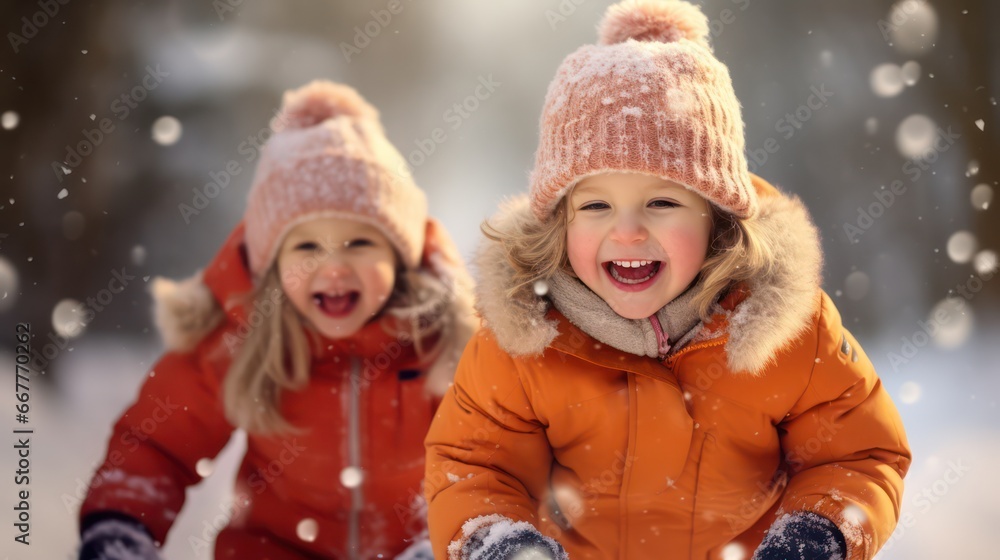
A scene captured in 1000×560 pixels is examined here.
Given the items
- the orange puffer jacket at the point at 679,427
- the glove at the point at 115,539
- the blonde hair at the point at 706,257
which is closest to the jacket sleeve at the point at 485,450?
the orange puffer jacket at the point at 679,427

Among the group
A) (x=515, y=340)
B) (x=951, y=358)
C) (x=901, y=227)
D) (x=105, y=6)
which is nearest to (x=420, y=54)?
(x=105, y=6)

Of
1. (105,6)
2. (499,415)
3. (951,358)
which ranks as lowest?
(499,415)

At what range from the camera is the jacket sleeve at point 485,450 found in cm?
124

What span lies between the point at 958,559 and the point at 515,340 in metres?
1.11

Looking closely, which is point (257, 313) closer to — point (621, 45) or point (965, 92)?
point (621, 45)

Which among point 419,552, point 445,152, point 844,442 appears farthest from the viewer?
point 445,152

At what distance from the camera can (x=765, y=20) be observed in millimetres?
1878

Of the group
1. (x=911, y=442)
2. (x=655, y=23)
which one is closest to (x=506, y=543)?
(x=655, y=23)

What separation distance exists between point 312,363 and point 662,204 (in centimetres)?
82

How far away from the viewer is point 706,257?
130 cm

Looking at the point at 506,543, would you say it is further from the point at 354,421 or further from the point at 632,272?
the point at 354,421

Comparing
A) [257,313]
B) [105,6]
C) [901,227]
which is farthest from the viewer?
[901,227]

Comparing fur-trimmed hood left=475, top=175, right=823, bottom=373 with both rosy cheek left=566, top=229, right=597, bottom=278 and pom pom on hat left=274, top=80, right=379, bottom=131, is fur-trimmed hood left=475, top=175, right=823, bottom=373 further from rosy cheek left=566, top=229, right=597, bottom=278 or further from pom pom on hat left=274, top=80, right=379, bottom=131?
pom pom on hat left=274, top=80, right=379, bottom=131

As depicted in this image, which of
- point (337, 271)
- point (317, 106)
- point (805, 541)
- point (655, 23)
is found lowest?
point (805, 541)
